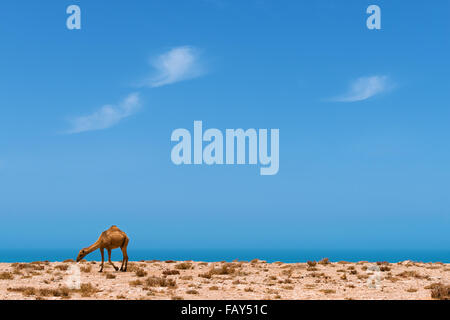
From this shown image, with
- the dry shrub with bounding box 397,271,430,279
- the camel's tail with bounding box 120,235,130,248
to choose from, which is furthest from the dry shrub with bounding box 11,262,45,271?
the dry shrub with bounding box 397,271,430,279

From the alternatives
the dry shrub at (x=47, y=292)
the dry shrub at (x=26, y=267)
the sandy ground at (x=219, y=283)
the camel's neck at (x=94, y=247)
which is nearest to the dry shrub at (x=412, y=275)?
the sandy ground at (x=219, y=283)

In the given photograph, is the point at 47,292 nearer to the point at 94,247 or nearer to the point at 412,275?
the point at 94,247

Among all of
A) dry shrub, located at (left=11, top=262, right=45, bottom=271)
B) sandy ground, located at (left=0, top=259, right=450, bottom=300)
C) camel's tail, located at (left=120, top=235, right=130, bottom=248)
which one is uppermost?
camel's tail, located at (left=120, top=235, right=130, bottom=248)

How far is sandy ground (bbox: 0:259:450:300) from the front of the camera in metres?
19.1

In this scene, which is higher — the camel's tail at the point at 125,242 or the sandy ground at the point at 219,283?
the camel's tail at the point at 125,242

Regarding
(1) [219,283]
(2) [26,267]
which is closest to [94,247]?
(2) [26,267]

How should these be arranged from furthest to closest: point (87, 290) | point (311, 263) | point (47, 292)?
1. point (311, 263)
2. point (87, 290)
3. point (47, 292)

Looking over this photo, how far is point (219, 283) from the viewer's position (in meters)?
23.4

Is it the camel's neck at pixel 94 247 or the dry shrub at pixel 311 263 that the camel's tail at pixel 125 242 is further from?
the dry shrub at pixel 311 263

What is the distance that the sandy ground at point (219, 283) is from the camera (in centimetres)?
1912

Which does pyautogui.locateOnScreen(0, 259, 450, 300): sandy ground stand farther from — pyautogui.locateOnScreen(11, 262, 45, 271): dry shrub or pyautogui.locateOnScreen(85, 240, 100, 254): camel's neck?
pyautogui.locateOnScreen(85, 240, 100, 254): camel's neck
